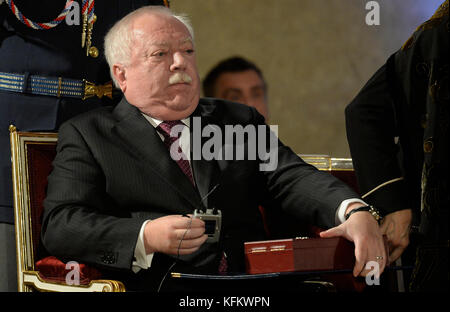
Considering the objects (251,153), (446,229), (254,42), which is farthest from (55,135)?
(254,42)

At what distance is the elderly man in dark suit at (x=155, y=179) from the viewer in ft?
6.48

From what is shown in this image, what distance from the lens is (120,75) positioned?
2.24m

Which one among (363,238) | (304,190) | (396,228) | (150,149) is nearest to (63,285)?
(150,149)

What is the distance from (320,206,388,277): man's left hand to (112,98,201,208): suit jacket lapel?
0.48 m

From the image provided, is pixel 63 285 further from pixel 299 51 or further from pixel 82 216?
pixel 299 51

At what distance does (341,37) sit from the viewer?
3.66 meters

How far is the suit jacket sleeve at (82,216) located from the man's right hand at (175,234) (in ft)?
0.19

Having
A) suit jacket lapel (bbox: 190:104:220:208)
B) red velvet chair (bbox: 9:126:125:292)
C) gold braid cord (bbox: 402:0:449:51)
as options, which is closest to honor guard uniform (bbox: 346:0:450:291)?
gold braid cord (bbox: 402:0:449:51)

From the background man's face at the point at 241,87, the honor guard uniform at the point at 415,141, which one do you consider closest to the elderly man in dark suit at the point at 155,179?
the honor guard uniform at the point at 415,141

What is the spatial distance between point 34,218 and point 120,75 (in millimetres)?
566

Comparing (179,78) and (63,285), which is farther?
(179,78)

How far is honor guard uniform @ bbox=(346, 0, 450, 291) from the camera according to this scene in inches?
71.4

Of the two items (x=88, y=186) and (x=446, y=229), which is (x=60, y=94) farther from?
(x=446, y=229)

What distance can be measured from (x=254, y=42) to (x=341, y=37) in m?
0.49
